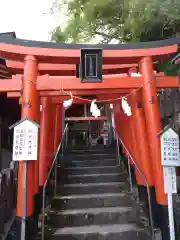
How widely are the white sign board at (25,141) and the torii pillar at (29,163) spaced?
0.39m

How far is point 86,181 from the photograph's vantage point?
7.53 m

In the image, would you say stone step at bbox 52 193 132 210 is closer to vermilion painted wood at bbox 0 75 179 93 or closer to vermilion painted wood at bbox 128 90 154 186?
vermilion painted wood at bbox 128 90 154 186

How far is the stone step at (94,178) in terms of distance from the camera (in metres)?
7.52

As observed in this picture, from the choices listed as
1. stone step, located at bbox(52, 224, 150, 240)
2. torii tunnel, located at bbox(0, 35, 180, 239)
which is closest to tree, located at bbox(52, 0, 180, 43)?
torii tunnel, located at bbox(0, 35, 180, 239)

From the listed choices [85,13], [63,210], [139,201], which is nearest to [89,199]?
[63,210]

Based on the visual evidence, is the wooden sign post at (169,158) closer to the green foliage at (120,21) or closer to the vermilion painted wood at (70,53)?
the vermilion painted wood at (70,53)

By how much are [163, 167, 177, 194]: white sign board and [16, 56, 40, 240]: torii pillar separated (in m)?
2.73

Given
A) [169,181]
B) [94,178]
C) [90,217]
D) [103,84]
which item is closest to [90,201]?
[90,217]

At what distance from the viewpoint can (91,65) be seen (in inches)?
214

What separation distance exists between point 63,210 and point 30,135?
250 centimetres

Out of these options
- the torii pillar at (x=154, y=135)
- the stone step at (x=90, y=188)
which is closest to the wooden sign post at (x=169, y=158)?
the torii pillar at (x=154, y=135)

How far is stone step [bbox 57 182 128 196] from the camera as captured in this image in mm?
6973

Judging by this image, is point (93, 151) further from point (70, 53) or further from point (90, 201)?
point (70, 53)

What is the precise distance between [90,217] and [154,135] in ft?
8.44
